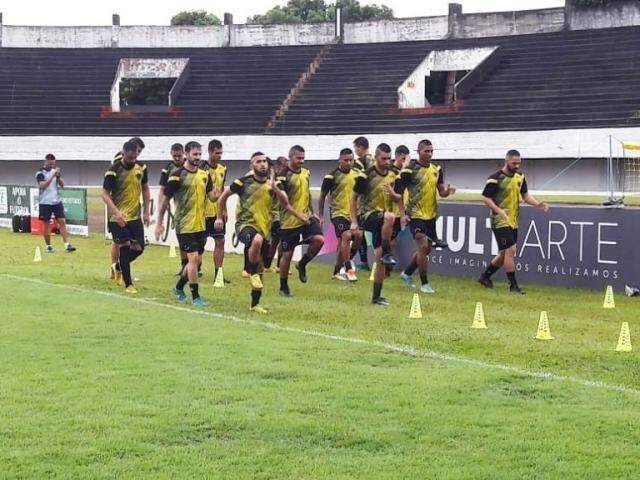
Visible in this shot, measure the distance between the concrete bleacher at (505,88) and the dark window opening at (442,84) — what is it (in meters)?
1.04

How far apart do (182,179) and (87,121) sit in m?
35.2

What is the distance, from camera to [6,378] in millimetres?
9156

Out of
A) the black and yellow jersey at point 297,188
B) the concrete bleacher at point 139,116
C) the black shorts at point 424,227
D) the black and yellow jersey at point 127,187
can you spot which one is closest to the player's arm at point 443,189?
the black shorts at point 424,227

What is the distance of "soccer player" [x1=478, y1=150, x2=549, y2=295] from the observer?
16781 millimetres

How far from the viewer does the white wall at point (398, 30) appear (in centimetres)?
4956

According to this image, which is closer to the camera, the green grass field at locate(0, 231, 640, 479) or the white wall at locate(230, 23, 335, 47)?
the green grass field at locate(0, 231, 640, 479)

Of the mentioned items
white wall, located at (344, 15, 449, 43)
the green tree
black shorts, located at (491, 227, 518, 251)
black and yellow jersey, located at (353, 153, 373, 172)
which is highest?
the green tree

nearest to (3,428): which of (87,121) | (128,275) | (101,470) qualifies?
(101,470)

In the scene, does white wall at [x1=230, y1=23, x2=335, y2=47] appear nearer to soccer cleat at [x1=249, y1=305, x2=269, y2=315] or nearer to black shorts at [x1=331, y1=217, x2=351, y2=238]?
black shorts at [x1=331, y1=217, x2=351, y2=238]

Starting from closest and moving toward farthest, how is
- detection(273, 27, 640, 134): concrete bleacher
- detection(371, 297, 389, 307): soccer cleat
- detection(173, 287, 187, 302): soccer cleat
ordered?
detection(371, 297, 389, 307): soccer cleat → detection(173, 287, 187, 302): soccer cleat → detection(273, 27, 640, 134): concrete bleacher

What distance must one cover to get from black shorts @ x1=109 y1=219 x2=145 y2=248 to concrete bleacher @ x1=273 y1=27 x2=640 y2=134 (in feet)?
75.3

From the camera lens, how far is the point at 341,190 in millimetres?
18078

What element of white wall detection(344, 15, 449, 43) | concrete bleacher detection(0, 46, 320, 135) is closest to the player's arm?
concrete bleacher detection(0, 46, 320, 135)

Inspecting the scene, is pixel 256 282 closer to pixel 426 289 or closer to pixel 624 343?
pixel 426 289
